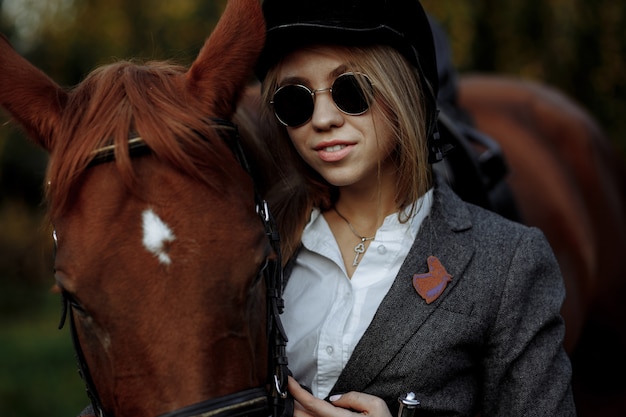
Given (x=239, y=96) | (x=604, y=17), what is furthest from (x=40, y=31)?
(x=239, y=96)

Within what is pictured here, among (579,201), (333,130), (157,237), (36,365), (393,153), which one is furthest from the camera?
(36,365)

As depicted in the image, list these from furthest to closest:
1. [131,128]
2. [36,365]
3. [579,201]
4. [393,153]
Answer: [36,365] < [579,201] < [393,153] < [131,128]

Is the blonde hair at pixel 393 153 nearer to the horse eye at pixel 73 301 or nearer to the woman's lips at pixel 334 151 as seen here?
the woman's lips at pixel 334 151

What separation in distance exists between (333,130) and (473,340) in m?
0.65

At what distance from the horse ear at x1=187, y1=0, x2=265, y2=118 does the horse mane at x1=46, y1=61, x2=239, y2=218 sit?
0.03m

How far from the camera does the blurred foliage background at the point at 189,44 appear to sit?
544cm

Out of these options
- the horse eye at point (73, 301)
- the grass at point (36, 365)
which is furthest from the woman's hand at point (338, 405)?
the grass at point (36, 365)

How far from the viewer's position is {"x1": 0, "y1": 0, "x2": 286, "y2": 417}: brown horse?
1.44 metres

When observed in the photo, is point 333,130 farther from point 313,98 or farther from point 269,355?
point 269,355

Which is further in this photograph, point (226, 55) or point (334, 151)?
point (334, 151)

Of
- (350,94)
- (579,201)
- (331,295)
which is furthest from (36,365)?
(350,94)

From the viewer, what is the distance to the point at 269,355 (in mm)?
1673

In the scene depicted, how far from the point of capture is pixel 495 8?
5695mm

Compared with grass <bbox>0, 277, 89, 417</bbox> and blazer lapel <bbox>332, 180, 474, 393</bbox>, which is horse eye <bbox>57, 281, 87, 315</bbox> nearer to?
blazer lapel <bbox>332, 180, 474, 393</bbox>
